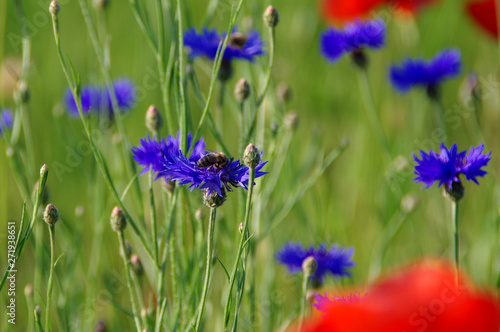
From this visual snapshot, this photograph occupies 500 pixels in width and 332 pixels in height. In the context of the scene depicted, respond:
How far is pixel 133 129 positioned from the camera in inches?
66.8

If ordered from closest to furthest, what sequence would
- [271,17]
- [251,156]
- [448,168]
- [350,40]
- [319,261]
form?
[251,156] < [448,168] < [271,17] < [319,261] < [350,40]

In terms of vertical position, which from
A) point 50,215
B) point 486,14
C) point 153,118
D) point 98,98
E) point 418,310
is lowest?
point 418,310

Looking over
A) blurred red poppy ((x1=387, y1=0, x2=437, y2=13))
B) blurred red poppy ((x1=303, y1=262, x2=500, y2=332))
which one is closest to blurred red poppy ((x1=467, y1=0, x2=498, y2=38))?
blurred red poppy ((x1=387, y1=0, x2=437, y2=13))

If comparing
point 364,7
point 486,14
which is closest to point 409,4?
point 364,7

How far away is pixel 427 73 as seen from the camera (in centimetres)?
117

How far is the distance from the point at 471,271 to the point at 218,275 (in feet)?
1.55

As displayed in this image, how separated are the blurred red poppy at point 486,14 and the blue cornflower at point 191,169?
734 millimetres

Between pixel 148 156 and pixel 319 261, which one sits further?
pixel 319 261

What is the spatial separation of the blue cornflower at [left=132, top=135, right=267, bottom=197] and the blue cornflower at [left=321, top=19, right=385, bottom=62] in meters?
0.51

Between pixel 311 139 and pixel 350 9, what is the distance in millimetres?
303

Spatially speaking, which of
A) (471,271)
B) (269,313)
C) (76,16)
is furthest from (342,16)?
(76,16)

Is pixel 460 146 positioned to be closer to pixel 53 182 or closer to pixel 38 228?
pixel 53 182

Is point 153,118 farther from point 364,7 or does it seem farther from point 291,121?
point 364,7

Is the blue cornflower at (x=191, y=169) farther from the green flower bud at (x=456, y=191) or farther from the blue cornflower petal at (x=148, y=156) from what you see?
the green flower bud at (x=456, y=191)
